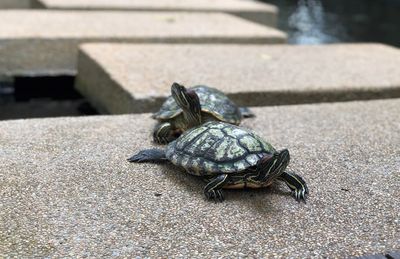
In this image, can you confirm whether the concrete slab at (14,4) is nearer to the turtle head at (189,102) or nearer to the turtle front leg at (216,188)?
the turtle head at (189,102)

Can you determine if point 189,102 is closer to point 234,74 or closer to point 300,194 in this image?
point 300,194

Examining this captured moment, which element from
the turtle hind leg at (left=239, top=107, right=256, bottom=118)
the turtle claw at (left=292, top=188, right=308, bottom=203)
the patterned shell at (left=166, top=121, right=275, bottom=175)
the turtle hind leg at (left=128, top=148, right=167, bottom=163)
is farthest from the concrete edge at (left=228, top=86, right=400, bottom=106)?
the turtle claw at (left=292, top=188, right=308, bottom=203)

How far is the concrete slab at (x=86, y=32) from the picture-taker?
5.09 metres

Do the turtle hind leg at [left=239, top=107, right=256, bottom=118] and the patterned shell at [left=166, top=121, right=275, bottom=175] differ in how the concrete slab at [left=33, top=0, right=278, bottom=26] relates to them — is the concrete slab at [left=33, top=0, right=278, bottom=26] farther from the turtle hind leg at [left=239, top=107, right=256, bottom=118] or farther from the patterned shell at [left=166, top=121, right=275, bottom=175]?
the patterned shell at [left=166, top=121, right=275, bottom=175]

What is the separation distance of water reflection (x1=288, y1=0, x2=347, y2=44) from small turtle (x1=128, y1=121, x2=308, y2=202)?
572cm

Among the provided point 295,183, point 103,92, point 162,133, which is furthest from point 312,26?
point 295,183

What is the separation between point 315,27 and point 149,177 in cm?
719

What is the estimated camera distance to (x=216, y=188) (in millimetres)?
2340

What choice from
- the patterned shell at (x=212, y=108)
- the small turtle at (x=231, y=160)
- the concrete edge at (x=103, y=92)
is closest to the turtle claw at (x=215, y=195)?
the small turtle at (x=231, y=160)

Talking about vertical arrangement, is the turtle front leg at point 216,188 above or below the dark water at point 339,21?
above

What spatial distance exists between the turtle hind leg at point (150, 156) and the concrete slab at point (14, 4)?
6673mm

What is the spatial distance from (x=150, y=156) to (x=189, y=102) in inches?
14.6

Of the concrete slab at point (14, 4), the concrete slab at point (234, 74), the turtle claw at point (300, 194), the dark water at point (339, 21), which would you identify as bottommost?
the concrete slab at point (14, 4)

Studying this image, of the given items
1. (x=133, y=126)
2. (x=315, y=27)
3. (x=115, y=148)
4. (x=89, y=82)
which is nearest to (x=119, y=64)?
(x=89, y=82)
